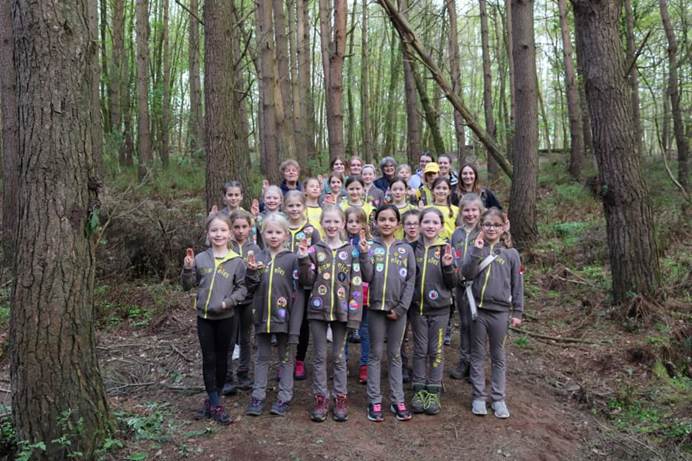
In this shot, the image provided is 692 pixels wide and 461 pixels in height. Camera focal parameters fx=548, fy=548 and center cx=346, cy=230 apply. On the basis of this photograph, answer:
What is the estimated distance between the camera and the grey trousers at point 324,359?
491 centimetres

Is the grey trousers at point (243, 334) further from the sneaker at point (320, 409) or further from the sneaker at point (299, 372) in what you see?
the sneaker at point (320, 409)

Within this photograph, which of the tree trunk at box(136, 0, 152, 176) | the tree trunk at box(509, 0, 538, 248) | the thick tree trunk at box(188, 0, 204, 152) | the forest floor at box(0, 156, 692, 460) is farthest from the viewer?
the thick tree trunk at box(188, 0, 204, 152)

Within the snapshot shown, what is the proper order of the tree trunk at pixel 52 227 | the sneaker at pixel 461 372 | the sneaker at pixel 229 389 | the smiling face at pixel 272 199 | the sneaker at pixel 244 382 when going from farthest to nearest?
the smiling face at pixel 272 199, the sneaker at pixel 461 372, the sneaker at pixel 244 382, the sneaker at pixel 229 389, the tree trunk at pixel 52 227

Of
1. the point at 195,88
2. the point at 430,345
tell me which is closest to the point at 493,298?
the point at 430,345

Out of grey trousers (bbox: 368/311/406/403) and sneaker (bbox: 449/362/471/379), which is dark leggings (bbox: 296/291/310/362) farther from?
sneaker (bbox: 449/362/471/379)

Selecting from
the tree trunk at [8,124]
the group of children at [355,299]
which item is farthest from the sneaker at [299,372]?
the tree trunk at [8,124]

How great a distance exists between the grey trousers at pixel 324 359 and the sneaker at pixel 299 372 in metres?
0.83

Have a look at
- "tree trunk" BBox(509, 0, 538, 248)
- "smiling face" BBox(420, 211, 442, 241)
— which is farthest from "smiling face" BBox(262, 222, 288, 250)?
"tree trunk" BBox(509, 0, 538, 248)

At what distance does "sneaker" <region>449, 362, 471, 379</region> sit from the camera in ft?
19.4

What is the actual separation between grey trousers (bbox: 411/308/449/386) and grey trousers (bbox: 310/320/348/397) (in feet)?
2.38

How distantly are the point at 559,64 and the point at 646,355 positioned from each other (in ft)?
87.0

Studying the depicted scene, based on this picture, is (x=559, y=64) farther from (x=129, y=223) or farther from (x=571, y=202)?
(x=129, y=223)

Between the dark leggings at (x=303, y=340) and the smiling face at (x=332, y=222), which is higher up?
the smiling face at (x=332, y=222)

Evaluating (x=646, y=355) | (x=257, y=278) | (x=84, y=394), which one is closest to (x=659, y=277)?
(x=646, y=355)
